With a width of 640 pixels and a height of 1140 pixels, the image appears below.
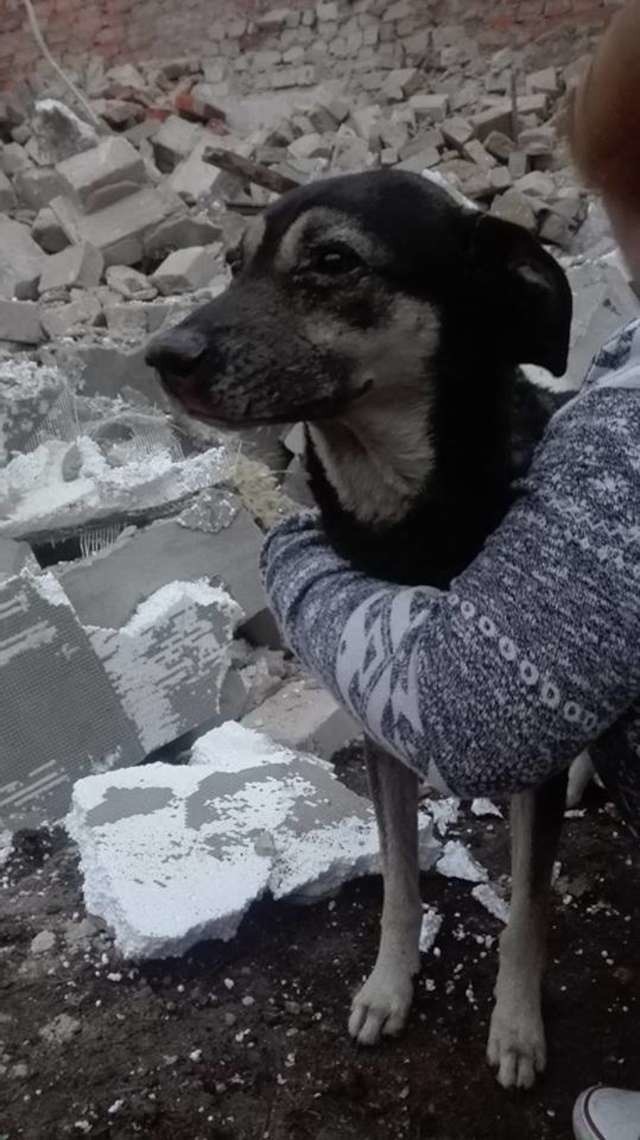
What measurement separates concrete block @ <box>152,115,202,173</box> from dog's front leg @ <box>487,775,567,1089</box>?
7.18 meters

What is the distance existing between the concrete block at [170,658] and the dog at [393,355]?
4.09 ft

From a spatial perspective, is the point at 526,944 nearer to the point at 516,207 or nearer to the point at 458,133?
the point at 516,207

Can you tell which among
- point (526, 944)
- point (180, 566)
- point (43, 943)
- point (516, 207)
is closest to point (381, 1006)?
point (526, 944)

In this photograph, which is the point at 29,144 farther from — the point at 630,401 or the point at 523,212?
the point at 630,401

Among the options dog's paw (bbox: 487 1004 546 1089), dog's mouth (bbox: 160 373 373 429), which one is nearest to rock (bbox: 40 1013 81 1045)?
dog's paw (bbox: 487 1004 546 1089)

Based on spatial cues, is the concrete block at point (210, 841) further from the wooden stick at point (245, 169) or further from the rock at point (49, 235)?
the rock at point (49, 235)

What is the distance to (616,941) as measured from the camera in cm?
236

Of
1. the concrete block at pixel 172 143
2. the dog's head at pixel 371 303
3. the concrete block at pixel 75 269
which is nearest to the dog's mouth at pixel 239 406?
the dog's head at pixel 371 303

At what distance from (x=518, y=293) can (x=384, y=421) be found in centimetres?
29

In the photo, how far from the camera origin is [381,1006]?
2182mm

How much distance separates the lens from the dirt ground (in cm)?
202

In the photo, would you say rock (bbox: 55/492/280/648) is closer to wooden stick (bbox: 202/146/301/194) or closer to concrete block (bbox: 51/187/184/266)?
wooden stick (bbox: 202/146/301/194)

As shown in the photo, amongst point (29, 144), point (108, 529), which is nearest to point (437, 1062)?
point (108, 529)

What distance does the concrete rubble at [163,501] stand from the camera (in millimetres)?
2592
